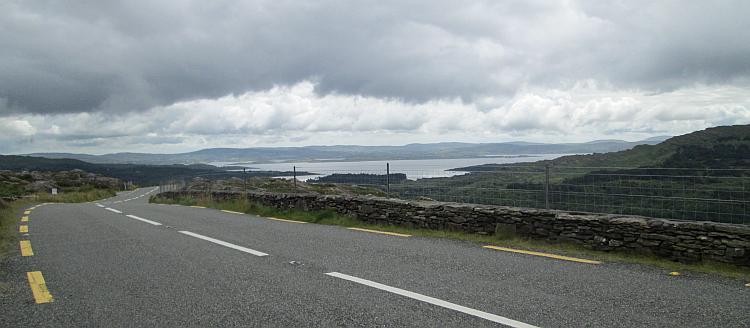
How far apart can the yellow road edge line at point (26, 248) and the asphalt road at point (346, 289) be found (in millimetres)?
122

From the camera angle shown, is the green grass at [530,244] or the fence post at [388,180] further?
the fence post at [388,180]

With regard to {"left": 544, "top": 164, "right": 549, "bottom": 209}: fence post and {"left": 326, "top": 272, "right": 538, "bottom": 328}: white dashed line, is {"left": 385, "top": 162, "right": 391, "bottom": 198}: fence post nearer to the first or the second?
{"left": 544, "top": 164, "right": 549, "bottom": 209}: fence post

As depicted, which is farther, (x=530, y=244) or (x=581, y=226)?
(x=530, y=244)

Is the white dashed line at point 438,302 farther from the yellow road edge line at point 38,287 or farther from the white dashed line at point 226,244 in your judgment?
the yellow road edge line at point 38,287

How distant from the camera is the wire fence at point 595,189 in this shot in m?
7.62

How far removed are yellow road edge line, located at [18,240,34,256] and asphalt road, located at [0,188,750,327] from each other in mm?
122

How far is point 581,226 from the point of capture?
28.7 feet

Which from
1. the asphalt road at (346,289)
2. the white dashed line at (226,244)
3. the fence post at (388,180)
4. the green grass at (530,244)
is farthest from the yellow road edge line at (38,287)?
the fence post at (388,180)

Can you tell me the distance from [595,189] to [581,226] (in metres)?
0.77

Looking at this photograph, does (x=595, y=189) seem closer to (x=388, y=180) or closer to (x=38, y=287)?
(x=388, y=180)

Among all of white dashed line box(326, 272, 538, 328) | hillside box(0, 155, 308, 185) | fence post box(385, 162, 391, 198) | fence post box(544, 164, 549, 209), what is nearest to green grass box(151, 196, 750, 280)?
fence post box(544, 164, 549, 209)

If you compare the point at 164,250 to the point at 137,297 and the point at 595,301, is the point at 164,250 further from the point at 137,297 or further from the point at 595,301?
the point at 595,301

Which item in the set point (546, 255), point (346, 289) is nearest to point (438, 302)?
point (346, 289)

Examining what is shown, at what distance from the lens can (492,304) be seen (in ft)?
16.1
